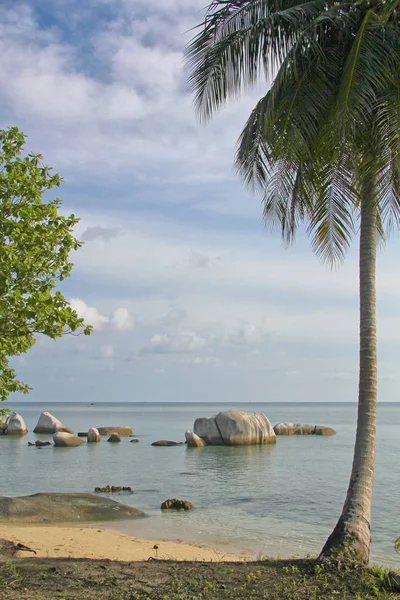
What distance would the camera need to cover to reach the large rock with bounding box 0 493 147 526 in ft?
60.4

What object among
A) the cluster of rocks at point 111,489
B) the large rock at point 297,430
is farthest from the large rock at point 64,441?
the large rock at point 297,430

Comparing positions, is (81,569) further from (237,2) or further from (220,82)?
(237,2)

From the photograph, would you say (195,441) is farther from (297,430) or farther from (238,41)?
(238,41)

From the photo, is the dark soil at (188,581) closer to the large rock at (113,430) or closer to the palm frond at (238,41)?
the palm frond at (238,41)

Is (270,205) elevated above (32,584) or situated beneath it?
elevated above

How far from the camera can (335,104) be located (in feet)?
32.7

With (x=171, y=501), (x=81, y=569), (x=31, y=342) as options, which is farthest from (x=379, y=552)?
(x=31, y=342)

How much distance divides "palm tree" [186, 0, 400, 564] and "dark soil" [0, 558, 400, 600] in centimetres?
65

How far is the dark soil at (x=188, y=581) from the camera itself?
8.34 metres

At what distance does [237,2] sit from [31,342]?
7.16 meters

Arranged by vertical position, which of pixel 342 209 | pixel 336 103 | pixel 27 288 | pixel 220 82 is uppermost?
pixel 220 82

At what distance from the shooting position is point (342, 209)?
12.0 meters

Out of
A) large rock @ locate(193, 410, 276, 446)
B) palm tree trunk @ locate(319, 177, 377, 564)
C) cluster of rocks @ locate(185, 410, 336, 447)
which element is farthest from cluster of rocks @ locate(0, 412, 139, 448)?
palm tree trunk @ locate(319, 177, 377, 564)

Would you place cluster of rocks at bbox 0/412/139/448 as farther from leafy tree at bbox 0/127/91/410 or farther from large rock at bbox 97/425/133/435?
leafy tree at bbox 0/127/91/410
